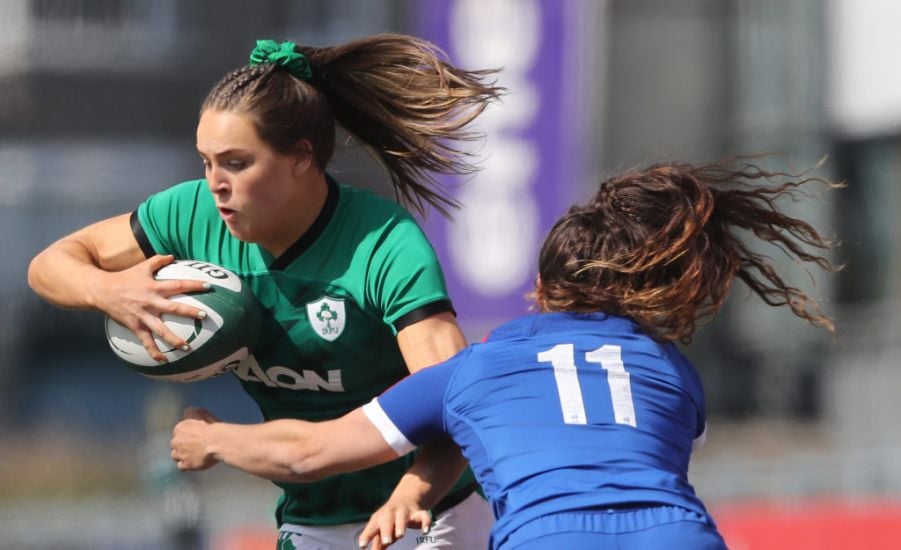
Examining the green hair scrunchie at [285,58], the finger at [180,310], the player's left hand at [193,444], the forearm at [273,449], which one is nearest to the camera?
the forearm at [273,449]

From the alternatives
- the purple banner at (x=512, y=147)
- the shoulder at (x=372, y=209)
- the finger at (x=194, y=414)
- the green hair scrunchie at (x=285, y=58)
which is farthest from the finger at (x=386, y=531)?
the purple banner at (x=512, y=147)

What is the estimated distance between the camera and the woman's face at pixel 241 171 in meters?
3.33

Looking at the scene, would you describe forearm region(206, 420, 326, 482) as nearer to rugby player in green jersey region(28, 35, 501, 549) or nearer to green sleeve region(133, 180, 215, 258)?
rugby player in green jersey region(28, 35, 501, 549)

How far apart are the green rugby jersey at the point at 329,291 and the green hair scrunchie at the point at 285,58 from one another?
27 centimetres

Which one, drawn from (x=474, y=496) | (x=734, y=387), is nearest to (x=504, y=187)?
(x=734, y=387)

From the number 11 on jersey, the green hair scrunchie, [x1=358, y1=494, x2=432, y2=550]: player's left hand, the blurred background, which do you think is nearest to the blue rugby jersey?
the number 11 on jersey

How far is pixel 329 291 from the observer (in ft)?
11.4

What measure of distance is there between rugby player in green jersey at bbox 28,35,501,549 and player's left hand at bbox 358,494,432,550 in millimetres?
97

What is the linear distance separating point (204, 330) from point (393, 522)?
696 mm

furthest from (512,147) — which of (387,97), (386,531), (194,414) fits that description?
(386,531)

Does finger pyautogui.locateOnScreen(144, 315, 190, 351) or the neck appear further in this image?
the neck

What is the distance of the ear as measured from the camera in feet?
11.3

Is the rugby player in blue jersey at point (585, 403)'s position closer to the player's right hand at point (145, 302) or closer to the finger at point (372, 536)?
the finger at point (372, 536)

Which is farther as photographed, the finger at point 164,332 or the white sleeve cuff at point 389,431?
the finger at point 164,332
